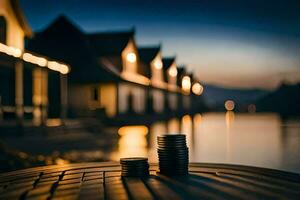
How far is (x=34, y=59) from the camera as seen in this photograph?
62.1 ft

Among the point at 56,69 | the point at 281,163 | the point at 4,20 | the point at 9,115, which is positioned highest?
the point at 4,20

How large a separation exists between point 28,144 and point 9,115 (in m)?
5.28

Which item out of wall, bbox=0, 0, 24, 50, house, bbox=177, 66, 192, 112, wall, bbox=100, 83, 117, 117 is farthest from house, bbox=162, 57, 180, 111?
wall, bbox=0, 0, 24, 50

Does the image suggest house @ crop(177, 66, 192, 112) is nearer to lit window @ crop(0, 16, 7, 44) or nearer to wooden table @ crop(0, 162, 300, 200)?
lit window @ crop(0, 16, 7, 44)

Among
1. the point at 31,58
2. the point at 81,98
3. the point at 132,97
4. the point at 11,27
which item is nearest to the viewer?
the point at 31,58

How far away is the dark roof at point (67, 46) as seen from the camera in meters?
35.7

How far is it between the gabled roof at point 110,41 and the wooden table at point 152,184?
3251 centimetres

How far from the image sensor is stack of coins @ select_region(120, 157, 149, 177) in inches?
222

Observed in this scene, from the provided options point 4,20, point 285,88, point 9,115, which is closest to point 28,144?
point 9,115

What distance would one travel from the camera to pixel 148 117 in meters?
42.5

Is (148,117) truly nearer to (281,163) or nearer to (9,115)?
(9,115)

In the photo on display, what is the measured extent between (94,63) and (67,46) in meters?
2.83

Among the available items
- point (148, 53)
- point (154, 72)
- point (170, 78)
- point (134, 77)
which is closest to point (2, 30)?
point (134, 77)

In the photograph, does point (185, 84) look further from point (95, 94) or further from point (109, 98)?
point (109, 98)
